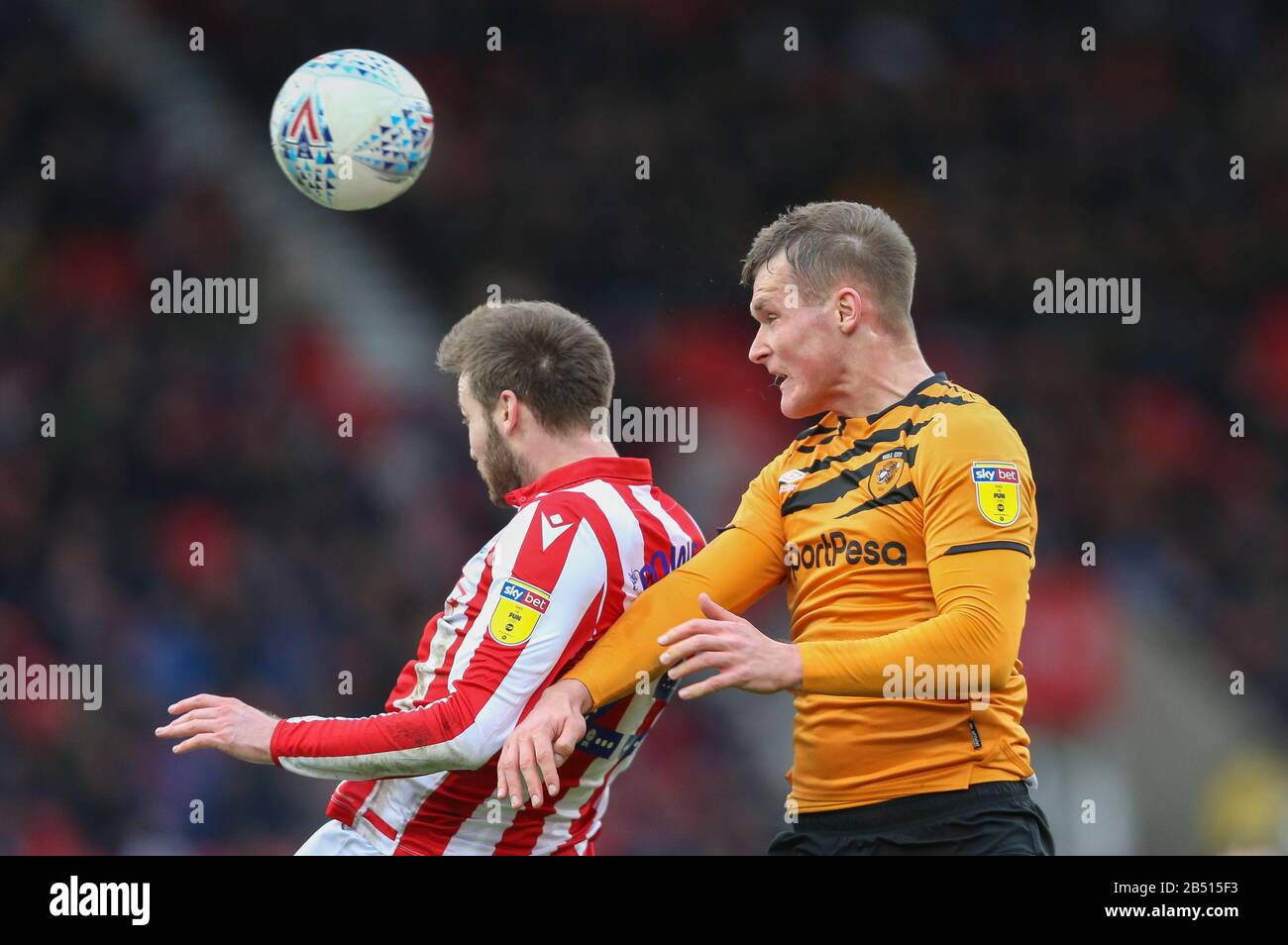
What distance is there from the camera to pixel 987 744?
11.0 ft

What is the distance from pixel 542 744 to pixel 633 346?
748cm

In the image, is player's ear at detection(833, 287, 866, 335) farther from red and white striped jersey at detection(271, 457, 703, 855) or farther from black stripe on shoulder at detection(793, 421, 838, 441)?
red and white striped jersey at detection(271, 457, 703, 855)

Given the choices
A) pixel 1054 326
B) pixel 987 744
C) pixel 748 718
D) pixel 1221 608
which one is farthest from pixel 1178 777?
pixel 987 744

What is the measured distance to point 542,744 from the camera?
329cm

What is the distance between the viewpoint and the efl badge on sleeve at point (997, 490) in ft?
10.6

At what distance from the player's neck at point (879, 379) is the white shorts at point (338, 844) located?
1543mm

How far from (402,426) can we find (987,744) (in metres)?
7.47
